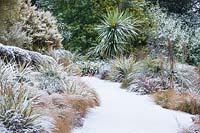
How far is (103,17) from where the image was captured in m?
16.9

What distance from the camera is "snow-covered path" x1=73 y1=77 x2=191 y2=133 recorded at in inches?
247

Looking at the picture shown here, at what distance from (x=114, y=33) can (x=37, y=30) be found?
3892 mm

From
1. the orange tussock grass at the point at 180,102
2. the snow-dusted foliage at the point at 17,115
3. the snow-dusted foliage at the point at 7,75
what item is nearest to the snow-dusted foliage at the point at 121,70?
the orange tussock grass at the point at 180,102

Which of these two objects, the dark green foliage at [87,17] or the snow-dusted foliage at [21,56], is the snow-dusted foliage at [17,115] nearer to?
the snow-dusted foliage at [21,56]

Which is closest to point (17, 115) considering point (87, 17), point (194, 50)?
point (194, 50)

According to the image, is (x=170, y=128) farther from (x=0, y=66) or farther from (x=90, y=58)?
(x=90, y=58)

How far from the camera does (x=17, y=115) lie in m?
4.73

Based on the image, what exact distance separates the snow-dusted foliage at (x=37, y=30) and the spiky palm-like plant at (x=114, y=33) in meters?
2.88

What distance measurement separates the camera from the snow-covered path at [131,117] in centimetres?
627

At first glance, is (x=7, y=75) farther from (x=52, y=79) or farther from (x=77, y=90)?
(x=77, y=90)

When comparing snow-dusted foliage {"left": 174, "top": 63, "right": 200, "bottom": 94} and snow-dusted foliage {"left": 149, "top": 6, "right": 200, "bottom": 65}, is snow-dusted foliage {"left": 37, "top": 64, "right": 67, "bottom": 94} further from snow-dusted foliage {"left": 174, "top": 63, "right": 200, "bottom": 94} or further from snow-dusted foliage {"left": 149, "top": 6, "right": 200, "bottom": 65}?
snow-dusted foliage {"left": 149, "top": 6, "right": 200, "bottom": 65}

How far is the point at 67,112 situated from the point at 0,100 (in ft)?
4.52

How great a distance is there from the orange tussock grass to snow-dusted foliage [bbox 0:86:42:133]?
3.93m

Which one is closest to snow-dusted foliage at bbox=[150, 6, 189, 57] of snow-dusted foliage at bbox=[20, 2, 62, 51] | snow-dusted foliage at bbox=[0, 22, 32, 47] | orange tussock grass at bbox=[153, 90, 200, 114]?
snow-dusted foliage at bbox=[20, 2, 62, 51]
